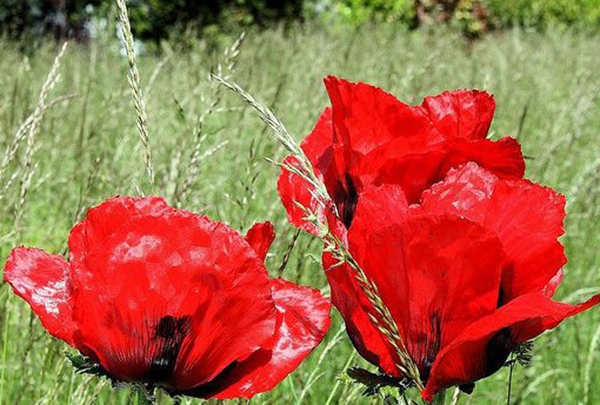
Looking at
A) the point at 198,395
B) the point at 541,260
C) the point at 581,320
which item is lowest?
the point at 581,320

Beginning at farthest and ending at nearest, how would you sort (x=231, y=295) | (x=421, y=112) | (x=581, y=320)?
(x=581, y=320)
(x=421, y=112)
(x=231, y=295)

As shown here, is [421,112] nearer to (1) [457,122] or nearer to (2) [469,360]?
(1) [457,122]

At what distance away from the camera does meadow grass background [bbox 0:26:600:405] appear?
148 cm

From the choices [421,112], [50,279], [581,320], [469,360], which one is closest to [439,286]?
[469,360]

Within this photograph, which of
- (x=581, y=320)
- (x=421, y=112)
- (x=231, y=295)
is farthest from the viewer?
(x=581, y=320)

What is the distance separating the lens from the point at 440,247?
644mm

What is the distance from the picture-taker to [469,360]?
665 millimetres

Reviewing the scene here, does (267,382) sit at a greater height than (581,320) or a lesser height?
greater

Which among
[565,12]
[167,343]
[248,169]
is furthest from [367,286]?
[565,12]

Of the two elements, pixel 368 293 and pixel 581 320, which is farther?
pixel 581 320

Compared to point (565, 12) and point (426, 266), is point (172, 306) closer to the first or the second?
point (426, 266)

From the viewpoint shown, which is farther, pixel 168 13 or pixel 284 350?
pixel 168 13

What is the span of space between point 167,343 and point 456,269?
0.68 ft

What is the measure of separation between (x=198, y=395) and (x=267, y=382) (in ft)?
0.18
